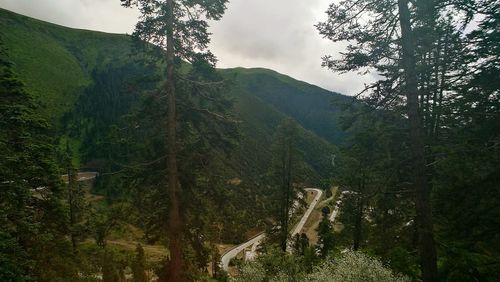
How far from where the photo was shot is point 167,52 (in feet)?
38.9

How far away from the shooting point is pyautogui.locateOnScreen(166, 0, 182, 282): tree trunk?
11602mm

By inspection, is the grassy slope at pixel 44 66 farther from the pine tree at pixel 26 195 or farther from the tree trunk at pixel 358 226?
the tree trunk at pixel 358 226

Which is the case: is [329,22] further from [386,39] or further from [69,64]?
[69,64]

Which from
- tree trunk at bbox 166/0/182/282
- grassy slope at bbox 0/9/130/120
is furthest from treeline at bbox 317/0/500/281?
grassy slope at bbox 0/9/130/120

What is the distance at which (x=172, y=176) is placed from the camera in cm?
1173

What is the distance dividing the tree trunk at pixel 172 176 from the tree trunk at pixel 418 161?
6.82m

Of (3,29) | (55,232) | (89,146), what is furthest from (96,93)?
(55,232)

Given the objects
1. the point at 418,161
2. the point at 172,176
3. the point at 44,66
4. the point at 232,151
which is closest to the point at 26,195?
the point at 172,176

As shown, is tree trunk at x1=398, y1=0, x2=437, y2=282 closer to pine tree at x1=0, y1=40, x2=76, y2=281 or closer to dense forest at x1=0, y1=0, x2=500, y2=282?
dense forest at x1=0, y1=0, x2=500, y2=282

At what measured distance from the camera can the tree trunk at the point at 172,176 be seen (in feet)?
38.1

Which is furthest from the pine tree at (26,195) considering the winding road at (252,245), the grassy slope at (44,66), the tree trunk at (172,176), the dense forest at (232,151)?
the grassy slope at (44,66)

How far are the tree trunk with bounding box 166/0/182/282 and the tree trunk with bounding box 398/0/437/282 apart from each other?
682cm

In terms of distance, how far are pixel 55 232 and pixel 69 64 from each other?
7576 inches

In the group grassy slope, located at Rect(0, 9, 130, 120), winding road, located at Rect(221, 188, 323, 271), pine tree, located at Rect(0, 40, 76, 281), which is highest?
grassy slope, located at Rect(0, 9, 130, 120)
